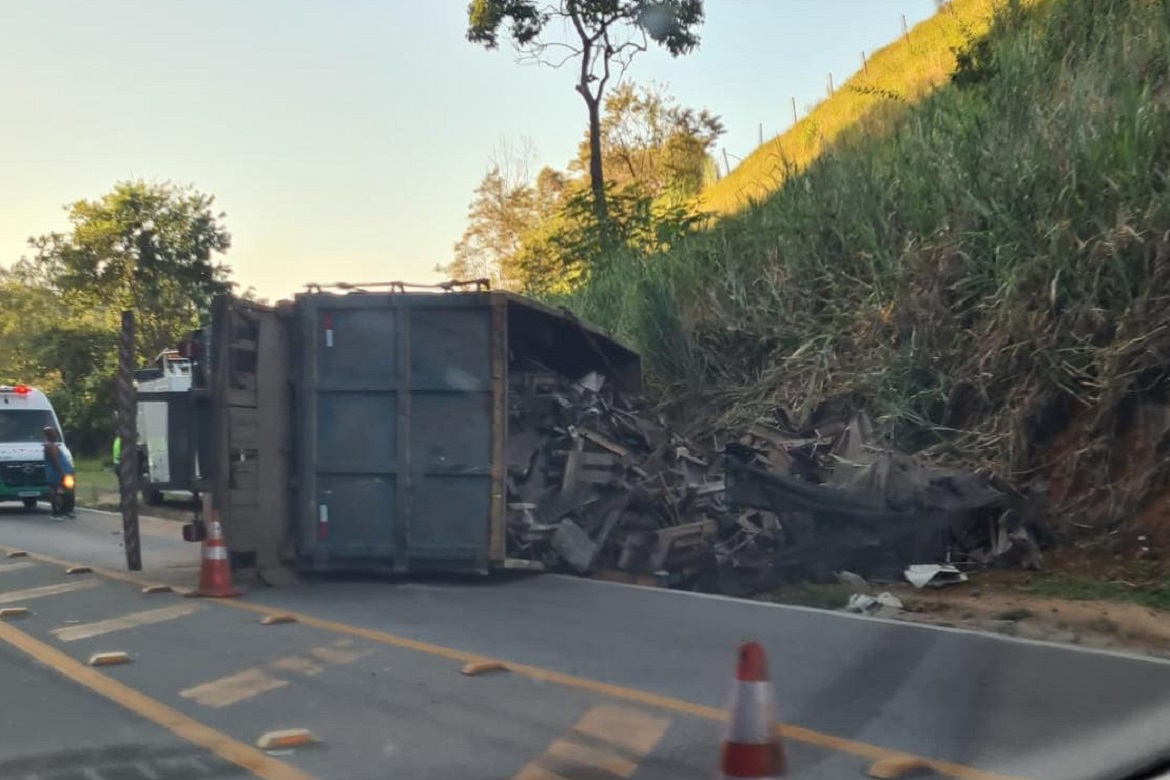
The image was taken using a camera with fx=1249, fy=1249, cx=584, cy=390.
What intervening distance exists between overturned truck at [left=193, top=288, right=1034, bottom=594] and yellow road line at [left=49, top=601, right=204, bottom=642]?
1034 mm

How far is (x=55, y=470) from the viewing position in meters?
21.4

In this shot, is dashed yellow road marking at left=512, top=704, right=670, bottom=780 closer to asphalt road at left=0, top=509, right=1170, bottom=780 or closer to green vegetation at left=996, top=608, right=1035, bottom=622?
asphalt road at left=0, top=509, right=1170, bottom=780

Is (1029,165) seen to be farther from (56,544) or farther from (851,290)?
(56,544)

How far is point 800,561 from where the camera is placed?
11016 mm

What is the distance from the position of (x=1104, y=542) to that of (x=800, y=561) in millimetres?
2565

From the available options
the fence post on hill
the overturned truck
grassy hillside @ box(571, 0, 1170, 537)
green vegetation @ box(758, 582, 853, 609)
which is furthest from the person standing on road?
green vegetation @ box(758, 582, 853, 609)

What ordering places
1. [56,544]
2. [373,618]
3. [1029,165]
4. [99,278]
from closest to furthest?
1. [373,618]
2. [1029,165]
3. [56,544]
4. [99,278]

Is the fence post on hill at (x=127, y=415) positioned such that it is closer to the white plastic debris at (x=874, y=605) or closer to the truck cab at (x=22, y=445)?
the white plastic debris at (x=874, y=605)

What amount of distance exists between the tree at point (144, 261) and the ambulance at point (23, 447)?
48.7 feet

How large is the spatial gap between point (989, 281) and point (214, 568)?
8158mm

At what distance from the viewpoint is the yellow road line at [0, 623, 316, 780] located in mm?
A: 5707

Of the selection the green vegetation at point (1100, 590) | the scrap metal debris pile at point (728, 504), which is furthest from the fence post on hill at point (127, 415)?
the green vegetation at point (1100, 590)

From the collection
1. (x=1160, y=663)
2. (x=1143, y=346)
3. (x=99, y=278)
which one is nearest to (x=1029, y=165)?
(x=1143, y=346)

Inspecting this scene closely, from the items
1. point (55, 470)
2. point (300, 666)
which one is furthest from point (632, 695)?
point (55, 470)
